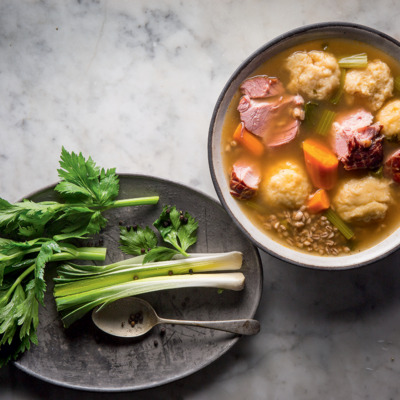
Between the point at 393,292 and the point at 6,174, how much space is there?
2366 millimetres

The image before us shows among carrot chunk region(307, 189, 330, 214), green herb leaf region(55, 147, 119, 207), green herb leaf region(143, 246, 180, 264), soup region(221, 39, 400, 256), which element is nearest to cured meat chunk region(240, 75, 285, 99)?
soup region(221, 39, 400, 256)

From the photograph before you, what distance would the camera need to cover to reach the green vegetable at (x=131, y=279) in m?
2.51

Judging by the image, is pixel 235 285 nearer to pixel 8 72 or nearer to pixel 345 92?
pixel 345 92

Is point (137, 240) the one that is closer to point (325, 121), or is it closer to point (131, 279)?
point (131, 279)

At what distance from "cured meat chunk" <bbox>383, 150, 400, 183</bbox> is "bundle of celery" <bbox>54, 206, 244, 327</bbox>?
875mm

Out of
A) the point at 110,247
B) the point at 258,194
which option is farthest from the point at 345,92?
the point at 110,247

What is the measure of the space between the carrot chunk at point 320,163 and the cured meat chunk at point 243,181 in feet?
0.88

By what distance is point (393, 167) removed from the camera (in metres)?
2.33

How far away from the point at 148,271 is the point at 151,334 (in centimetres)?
36

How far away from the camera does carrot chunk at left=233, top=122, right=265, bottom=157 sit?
94.1 inches

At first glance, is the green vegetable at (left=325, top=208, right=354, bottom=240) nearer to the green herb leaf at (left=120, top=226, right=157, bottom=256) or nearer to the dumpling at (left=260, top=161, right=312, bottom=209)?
the dumpling at (left=260, top=161, right=312, bottom=209)

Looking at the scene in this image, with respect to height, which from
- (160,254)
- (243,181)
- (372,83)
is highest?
(372,83)

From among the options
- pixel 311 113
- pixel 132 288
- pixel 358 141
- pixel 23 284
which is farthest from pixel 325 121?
pixel 23 284

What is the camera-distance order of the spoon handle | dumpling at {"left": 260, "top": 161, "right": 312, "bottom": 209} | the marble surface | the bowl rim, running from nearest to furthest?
the bowl rim
dumpling at {"left": 260, "top": 161, "right": 312, "bottom": 209}
the spoon handle
the marble surface
